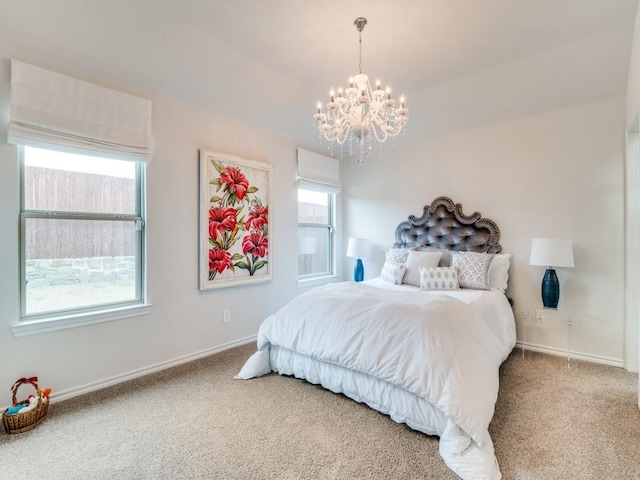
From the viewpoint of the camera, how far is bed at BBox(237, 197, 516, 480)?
1.66 m

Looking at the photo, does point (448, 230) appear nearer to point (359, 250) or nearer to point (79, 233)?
point (359, 250)

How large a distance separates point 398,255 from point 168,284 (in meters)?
2.61

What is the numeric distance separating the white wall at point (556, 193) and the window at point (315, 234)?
4.23 feet

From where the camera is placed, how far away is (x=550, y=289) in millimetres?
3070

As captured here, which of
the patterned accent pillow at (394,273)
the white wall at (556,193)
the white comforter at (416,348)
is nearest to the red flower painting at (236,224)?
the white comforter at (416,348)

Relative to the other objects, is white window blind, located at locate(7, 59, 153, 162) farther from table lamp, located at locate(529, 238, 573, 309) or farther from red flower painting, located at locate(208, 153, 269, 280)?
table lamp, located at locate(529, 238, 573, 309)

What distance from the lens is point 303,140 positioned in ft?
13.7

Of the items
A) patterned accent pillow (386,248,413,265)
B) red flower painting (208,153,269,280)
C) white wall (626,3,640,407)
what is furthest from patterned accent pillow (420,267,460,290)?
red flower painting (208,153,269,280)

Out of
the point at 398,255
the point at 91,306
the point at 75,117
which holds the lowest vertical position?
the point at 91,306

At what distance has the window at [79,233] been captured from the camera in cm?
223

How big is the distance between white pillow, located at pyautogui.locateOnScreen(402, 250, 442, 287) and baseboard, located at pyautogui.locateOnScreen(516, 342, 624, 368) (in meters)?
1.26

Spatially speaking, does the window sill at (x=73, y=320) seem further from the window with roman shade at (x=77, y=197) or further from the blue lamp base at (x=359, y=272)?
the blue lamp base at (x=359, y=272)

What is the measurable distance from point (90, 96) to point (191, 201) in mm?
1095

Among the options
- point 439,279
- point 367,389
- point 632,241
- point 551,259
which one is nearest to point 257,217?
point 439,279
